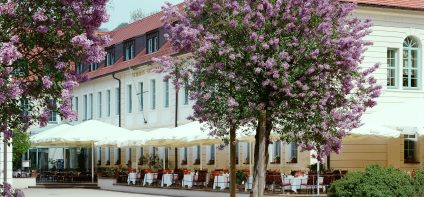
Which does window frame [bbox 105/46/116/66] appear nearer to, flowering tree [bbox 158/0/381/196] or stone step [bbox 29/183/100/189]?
stone step [bbox 29/183/100/189]

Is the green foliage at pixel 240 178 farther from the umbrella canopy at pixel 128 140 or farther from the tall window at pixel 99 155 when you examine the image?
the tall window at pixel 99 155

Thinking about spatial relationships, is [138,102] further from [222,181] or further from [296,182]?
[296,182]

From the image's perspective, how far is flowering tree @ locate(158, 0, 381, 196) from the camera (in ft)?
58.3

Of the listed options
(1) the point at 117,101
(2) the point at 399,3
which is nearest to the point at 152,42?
(1) the point at 117,101

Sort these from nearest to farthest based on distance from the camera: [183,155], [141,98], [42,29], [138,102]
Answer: [42,29] → [183,155] → [141,98] → [138,102]

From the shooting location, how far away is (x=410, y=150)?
116ft

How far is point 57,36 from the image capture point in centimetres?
1252

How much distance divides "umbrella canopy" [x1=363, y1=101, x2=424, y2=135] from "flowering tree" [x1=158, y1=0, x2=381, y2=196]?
884cm

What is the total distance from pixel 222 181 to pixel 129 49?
2141 centimetres

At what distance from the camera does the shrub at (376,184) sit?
67.9 ft

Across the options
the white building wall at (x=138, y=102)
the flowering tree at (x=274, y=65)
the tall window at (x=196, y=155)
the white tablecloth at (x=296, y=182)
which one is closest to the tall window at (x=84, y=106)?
the white building wall at (x=138, y=102)

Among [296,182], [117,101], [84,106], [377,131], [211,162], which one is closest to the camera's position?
[377,131]

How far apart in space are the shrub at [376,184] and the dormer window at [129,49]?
31999 millimetres

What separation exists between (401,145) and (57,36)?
24.2m
